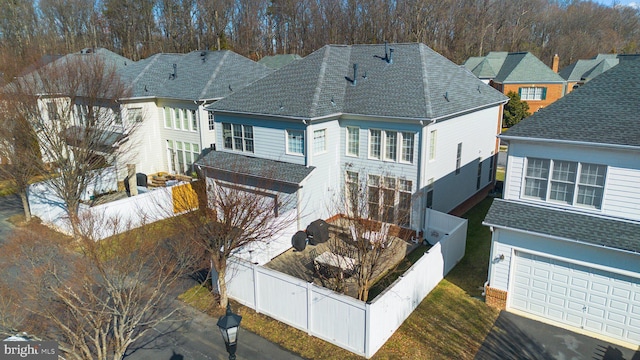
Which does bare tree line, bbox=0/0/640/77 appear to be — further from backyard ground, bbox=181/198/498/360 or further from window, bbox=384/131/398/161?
backyard ground, bbox=181/198/498/360

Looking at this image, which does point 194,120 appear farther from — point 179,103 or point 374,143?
point 374,143

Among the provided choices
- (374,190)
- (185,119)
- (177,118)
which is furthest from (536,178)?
(177,118)

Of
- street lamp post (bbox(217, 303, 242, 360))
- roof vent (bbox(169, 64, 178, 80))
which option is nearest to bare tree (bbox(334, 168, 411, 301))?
street lamp post (bbox(217, 303, 242, 360))

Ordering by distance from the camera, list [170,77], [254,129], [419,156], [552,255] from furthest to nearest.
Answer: [170,77] → [254,129] → [419,156] → [552,255]

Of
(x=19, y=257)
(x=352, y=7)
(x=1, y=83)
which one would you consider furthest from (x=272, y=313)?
(x=352, y=7)

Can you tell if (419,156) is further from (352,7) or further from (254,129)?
(352,7)

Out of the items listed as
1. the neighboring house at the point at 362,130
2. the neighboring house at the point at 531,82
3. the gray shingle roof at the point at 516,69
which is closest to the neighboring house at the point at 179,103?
the neighboring house at the point at 362,130

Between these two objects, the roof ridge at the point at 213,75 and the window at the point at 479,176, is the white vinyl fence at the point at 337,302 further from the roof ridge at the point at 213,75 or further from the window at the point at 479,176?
the roof ridge at the point at 213,75
